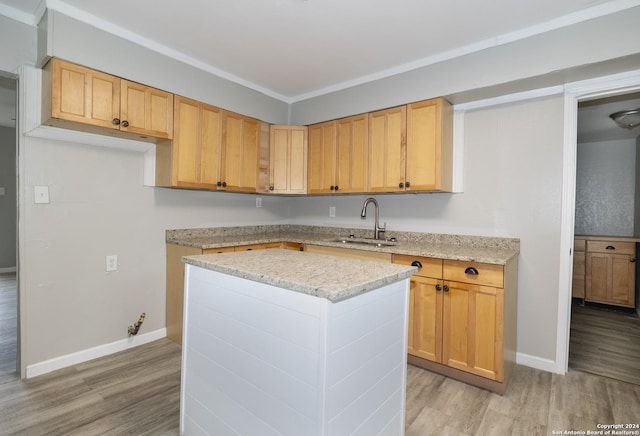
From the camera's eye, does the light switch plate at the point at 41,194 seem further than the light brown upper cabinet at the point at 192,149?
No

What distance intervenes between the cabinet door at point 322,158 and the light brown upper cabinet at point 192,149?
98 centimetres

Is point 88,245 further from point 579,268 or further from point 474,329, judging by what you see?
point 579,268

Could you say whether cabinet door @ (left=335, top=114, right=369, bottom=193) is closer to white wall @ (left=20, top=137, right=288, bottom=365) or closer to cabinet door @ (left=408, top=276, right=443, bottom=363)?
cabinet door @ (left=408, top=276, right=443, bottom=363)

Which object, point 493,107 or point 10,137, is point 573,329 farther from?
point 10,137

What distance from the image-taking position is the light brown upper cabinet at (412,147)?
8.69ft

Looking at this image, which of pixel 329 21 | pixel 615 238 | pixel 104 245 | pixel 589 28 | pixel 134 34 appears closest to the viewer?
pixel 589 28

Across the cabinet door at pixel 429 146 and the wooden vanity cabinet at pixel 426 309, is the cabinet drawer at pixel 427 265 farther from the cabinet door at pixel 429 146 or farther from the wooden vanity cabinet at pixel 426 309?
the cabinet door at pixel 429 146

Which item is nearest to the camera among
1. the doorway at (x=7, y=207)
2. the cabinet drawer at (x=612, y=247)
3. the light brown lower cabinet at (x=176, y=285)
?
the light brown lower cabinet at (x=176, y=285)

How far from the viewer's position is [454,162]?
9.40 ft

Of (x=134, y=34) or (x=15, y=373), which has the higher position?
(x=134, y=34)

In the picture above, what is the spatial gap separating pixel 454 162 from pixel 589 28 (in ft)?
3.91

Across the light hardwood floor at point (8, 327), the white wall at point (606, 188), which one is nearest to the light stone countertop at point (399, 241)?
the light hardwood floor at point (8, 327)

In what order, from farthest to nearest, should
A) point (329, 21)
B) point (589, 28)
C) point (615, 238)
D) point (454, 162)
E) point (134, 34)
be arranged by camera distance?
point (615, 238) < point (454, 162) < point (134, 34) < point (329, 21) < point (589, 28)

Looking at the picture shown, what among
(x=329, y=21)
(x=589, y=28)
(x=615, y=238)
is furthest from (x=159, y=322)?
(x=615, y=238)
